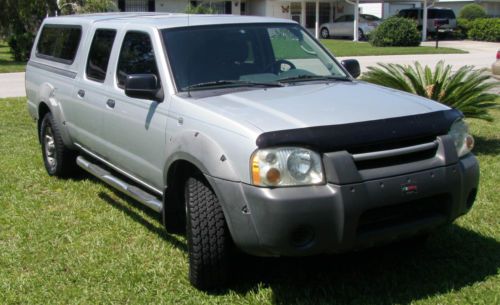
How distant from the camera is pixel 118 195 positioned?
6582 millimetres

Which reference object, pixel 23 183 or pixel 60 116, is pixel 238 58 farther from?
pixel 23 183

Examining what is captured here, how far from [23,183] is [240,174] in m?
4.10

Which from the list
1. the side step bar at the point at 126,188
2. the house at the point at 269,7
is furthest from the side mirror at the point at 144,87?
the house at the point at 269,7

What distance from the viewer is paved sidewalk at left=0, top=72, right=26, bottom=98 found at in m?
14.5

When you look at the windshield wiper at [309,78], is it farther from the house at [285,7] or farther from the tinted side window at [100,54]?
the house at [285,7]

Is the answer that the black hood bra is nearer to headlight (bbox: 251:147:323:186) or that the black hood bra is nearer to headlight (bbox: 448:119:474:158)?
headlight (bbox: 251:147:323:186)

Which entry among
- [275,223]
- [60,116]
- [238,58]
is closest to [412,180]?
[275,223]

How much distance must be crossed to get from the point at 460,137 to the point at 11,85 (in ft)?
45.3

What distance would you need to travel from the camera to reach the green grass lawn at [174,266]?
4188 mm

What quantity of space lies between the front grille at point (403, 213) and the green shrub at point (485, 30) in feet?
115

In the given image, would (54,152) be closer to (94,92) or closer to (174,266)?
(94,92)

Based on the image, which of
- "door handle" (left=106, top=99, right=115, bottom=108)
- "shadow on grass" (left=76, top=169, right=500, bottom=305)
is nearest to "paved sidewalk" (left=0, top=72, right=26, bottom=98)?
"door handle" (left=106, top=99, right=115, bottom=108)

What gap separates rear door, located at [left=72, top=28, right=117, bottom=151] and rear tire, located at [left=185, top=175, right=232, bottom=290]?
6.09ft

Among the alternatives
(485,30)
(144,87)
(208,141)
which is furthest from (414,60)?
(208,141)
